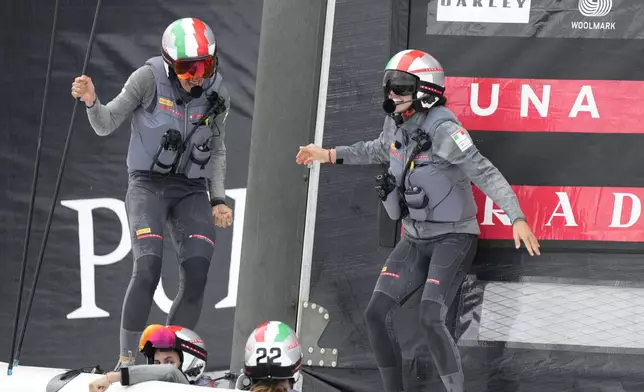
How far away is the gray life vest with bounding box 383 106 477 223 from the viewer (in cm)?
666

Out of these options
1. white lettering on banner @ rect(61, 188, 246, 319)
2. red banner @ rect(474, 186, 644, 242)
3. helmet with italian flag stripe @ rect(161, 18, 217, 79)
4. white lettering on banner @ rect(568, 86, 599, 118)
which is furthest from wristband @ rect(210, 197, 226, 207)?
white lettering on banner @ rect(61, 188, 246, 319)

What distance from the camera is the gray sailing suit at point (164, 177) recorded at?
6.73 meters

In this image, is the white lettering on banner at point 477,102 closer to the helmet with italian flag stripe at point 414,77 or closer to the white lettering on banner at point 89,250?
the helmet with italian flag stripe at point 414,77

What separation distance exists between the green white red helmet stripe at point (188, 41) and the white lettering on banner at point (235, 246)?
3.13 m

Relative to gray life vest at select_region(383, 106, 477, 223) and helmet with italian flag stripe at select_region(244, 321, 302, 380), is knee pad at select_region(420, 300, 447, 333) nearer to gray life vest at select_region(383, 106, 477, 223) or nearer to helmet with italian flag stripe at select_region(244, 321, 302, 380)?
gray life vest at select_region(383, 106, 477, 223)

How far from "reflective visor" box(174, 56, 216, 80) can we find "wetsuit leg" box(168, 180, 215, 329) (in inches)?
22.9

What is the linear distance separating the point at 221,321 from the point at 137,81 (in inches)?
134

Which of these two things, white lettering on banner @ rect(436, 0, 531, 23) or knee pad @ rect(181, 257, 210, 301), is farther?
white lettering on banner @ rect(436, 0, 531, 23)

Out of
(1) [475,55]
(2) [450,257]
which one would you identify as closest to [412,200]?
(2) [450,257]

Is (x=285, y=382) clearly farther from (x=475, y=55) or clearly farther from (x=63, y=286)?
(x=63, y=286)

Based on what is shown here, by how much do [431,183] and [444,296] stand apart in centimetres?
55

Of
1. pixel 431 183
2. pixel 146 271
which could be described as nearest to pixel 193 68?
pixel 146 271

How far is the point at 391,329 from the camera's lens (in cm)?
701

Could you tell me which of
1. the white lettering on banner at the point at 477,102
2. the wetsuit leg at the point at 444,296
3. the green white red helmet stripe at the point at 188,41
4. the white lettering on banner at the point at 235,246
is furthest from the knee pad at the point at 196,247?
the white lettering on banner at the point at 235,246
